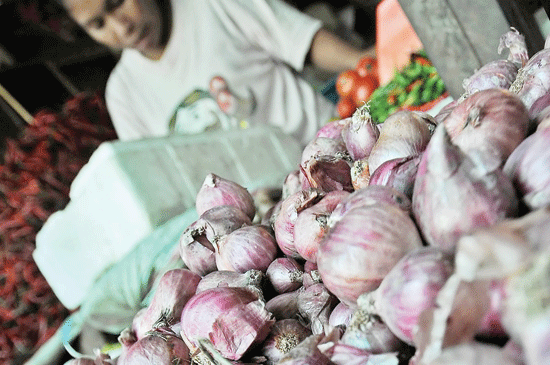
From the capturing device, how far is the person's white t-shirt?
248 centimetres

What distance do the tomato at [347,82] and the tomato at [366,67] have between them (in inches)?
1.2

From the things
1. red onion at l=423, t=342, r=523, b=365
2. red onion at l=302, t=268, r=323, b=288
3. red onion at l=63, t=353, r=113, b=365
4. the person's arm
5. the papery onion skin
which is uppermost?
the person's arm

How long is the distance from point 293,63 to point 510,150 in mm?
2121

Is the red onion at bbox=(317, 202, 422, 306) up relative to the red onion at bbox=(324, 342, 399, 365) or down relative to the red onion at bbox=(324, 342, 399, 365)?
up

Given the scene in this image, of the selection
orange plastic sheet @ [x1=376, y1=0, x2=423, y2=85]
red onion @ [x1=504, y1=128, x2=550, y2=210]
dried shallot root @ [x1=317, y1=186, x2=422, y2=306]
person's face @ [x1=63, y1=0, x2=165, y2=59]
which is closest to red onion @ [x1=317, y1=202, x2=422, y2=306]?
dried shallot root @ [x1=317, y1=186, x2=422, y2=306]

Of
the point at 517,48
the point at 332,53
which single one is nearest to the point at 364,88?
the point at 332,53

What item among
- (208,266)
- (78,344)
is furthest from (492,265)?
(78,344)

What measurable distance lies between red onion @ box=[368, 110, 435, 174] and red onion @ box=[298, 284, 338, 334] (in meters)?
0.20

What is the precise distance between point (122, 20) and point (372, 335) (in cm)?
247

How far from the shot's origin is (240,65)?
2.51m

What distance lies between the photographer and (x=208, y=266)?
33.1 inches

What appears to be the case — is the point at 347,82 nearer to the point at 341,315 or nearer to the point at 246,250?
the point at 246,250

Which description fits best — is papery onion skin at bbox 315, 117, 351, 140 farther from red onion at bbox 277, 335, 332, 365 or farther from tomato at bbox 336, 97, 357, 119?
tomato at bbox 336, 97, 357, 119

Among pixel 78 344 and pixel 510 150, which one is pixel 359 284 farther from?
pixel 78 344
